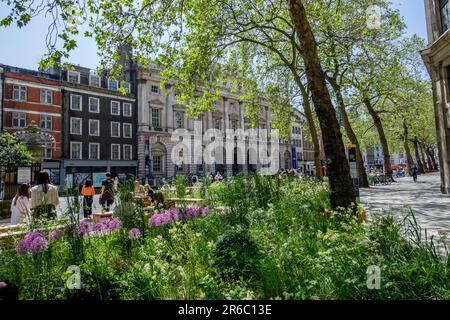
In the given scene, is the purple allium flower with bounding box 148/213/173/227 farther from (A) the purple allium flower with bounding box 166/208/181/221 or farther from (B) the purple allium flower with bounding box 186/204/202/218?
(B) the purple allium flower with bounding box 186/204/202/218

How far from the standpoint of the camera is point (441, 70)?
16.0 meters

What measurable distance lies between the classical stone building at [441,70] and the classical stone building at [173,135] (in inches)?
878

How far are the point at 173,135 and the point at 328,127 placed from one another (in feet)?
132

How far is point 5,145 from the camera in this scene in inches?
752

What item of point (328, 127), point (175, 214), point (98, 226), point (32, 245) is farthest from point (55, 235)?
point (328, 127)

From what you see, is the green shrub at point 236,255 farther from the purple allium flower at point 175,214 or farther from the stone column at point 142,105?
the stone column at point 142,105

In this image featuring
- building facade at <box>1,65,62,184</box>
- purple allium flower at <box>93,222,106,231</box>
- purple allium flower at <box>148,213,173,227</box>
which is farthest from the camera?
building facade at <box>1,65,62,184</box>

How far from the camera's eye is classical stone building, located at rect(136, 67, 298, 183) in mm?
44125

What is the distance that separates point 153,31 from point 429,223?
9.95 metres

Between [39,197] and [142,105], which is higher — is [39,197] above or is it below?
below

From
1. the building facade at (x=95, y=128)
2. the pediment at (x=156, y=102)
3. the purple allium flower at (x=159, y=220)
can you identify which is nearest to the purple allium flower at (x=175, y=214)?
the purple allium flower at (x=159, y=220)

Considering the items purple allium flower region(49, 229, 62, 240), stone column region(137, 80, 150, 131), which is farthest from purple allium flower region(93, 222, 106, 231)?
stone column region(137, 80, 150, 131)

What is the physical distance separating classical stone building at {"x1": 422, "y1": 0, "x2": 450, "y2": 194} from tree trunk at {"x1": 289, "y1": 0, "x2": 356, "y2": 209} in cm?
1023

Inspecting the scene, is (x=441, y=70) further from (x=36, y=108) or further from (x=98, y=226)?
(x=36, y=108)
